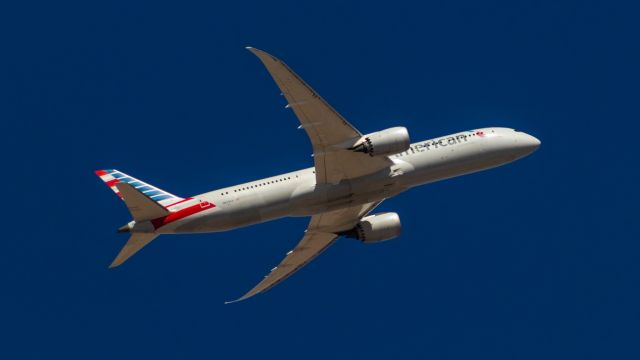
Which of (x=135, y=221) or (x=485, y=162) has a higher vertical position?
(x=485, y=162)

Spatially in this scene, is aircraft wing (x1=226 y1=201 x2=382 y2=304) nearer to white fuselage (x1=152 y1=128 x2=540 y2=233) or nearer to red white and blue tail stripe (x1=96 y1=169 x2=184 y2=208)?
white fuselage (x1=152 y1=128 x2=540 y2=233)

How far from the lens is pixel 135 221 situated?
181ft

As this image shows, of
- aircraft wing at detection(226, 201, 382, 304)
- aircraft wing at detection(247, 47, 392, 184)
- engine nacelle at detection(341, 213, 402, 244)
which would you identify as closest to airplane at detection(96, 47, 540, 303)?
aircraft wing at detection(247, 47, 392, 184)

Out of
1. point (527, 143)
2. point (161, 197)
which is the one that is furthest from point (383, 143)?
point (161, 197)

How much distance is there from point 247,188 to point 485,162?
1422 cm

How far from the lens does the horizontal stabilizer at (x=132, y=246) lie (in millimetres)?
55594

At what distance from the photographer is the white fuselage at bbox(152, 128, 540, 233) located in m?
56.3

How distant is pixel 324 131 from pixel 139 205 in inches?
419

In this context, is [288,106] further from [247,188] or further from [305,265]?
[305,265]

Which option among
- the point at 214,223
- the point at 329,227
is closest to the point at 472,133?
the point at 329,227

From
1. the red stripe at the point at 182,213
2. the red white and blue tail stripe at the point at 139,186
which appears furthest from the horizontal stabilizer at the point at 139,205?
the red white and blue tail stripe at the point at 139,186

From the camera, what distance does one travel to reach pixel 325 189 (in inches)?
2235

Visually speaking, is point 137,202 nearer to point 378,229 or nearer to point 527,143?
point 378,229

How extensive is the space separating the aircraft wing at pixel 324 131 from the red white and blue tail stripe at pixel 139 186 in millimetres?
8398
